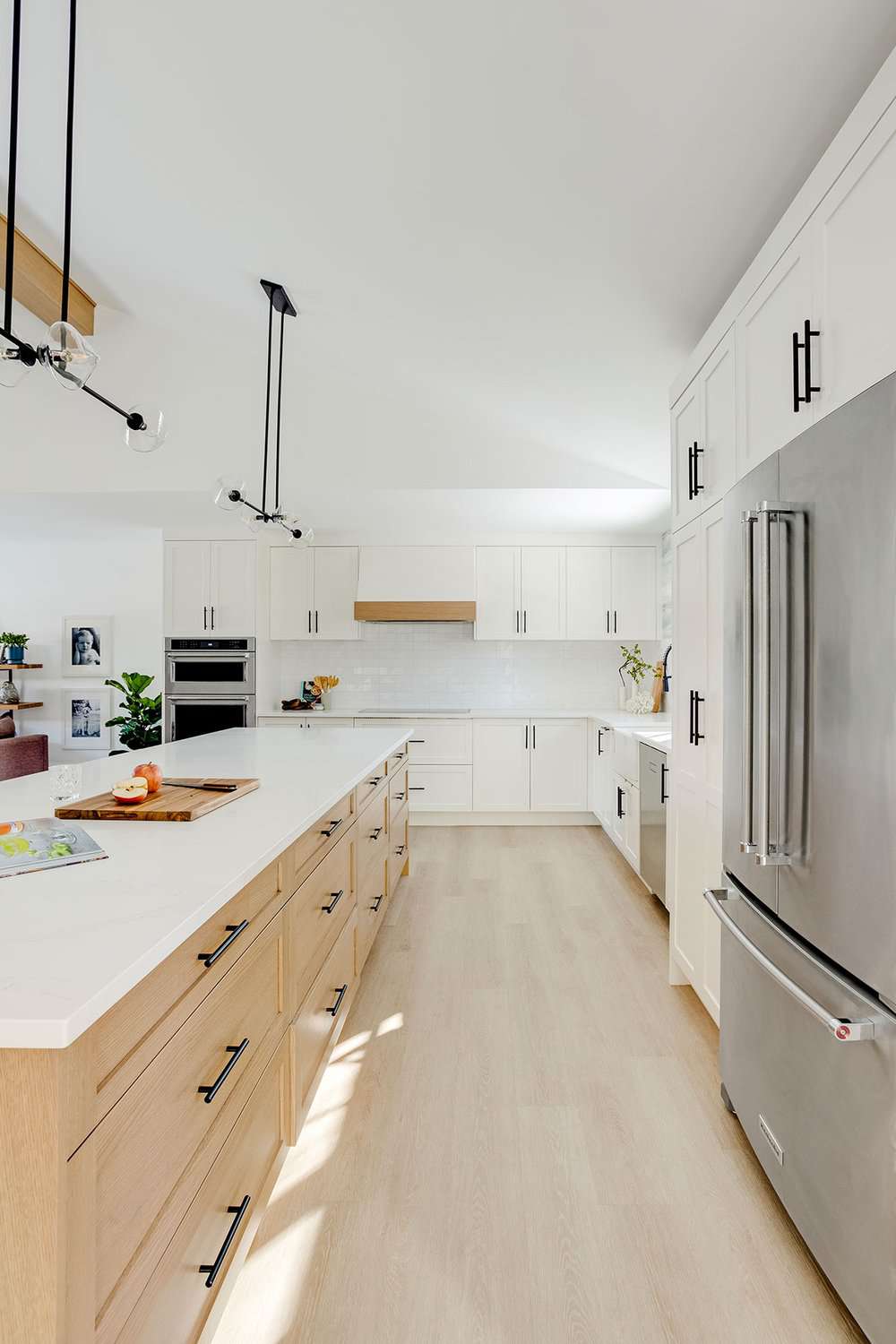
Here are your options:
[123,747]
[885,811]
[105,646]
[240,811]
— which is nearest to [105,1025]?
[240,811]

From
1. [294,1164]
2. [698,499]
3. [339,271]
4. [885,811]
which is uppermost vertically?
[339,271]

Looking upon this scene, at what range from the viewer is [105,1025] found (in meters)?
0.90

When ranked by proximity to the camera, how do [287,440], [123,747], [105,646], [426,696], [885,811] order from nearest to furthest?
[885,811]
[287,440]
[426,696]
[123,747]
[105,646]

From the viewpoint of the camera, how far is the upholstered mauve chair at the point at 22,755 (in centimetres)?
562

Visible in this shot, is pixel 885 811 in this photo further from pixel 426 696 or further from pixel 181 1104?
pixel 426 696

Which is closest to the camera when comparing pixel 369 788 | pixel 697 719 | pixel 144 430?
pixel 144 430

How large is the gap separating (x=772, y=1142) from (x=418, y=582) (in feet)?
15.1

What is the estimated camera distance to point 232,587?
18.5 feet

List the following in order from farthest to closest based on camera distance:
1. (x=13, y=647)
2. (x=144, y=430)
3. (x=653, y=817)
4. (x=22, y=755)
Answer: (x=13, y=647)
(x=22, y=755)
(x=653, y=817)
(x=144, y=430)

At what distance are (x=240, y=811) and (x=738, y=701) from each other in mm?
1289

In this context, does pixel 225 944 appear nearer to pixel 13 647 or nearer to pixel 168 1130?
pixel 168 1130

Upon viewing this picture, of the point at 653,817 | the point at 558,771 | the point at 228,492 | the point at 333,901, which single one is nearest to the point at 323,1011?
the point at 333,901

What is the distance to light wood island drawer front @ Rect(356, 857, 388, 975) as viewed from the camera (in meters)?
2.73

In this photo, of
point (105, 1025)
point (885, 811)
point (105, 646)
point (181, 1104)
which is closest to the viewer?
point (105, 1025)
